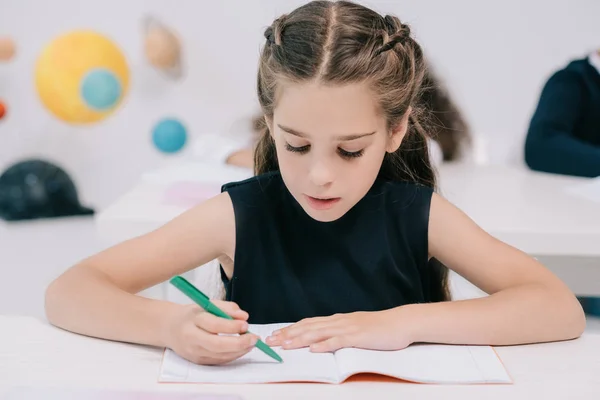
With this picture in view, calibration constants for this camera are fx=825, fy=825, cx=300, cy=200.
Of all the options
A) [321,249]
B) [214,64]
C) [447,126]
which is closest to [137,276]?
[321,249]

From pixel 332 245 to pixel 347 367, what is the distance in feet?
1.15

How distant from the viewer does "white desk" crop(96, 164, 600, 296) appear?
1447 mm

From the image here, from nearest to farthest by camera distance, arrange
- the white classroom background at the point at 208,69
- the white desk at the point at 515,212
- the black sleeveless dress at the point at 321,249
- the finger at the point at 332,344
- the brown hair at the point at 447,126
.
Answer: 1. the finger at the point at 332,344
2. the black sleeveless dress at the point at 321,249
3. the white desk at the point at 515,212
4. the brown hair at the point at 447,126
5. the white classroom background at the point at 208,69

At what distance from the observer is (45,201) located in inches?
125

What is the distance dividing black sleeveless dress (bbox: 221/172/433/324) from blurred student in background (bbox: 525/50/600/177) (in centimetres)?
107

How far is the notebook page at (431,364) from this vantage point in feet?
2.68

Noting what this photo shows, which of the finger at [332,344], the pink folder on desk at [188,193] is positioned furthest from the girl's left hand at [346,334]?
the pink folder on desk at [188,193]

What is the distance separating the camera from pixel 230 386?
31.5 inches

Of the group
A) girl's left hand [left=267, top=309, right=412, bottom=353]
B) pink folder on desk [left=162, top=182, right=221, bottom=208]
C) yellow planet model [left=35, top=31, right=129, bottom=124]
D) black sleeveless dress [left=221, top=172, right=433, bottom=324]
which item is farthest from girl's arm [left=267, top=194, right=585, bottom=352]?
yellow planet model [left=35, top=31, right=129, bottom=124]

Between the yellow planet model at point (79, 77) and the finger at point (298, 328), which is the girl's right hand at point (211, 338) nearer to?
the finger at point (298, 328)

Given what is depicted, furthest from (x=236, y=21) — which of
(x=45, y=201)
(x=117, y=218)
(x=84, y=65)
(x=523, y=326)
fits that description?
(x=523, y=326)

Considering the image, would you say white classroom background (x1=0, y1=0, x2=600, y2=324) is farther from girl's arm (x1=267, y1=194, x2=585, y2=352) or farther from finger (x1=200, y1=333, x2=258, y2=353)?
finger (x1=200, y1=333, x2=258, y2=353)

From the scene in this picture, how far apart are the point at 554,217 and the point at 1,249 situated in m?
2.03

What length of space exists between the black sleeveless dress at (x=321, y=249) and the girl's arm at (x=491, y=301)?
0.15ft
